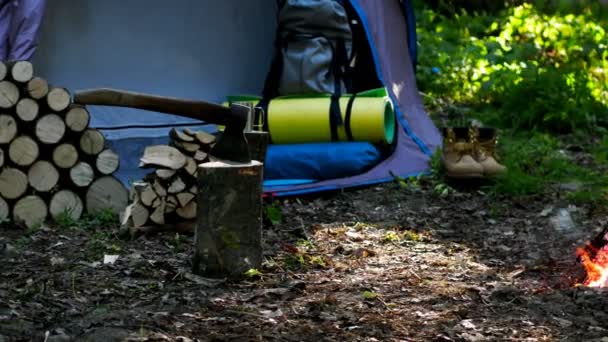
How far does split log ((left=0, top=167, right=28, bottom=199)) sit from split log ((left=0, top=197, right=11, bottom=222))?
0.10ft

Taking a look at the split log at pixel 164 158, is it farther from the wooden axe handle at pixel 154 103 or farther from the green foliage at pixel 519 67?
the green foliage at pixel 519 67

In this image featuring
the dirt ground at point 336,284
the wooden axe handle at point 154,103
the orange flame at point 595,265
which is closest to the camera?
the dirt ground at point 336,284

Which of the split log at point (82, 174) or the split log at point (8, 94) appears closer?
the split log at point (8, 94)

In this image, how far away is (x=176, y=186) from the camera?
4.92 meters

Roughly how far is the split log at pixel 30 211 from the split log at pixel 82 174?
22 cm

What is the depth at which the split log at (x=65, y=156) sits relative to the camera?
5148 mm

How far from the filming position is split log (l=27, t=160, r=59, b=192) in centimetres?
509

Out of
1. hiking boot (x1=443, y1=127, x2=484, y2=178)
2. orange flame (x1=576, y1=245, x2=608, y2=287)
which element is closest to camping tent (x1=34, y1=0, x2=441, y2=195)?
hiking boot (x1=443, y1=127, x2=484, y2=178)

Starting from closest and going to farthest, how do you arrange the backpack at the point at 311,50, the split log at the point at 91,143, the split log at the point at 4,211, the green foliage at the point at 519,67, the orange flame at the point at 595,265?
the orange flame at the point at 595,265 < the split log at the point at 4,211 < the split log at the point at 91,143 < the backpack at the point at 311,50 < the green foliage at the point at 519,67

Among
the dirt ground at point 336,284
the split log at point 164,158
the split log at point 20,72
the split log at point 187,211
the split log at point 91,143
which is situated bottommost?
the dirt ground at point 336,284

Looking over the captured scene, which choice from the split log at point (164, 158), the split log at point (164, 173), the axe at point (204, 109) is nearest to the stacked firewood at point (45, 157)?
the split log at point (164, 158)

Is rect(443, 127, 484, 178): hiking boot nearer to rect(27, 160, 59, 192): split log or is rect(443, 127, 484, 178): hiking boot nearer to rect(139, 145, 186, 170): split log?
rect(139, 145, 186, 170): split log

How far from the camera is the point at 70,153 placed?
517cm

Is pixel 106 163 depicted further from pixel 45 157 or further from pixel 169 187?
pixel 169 187
